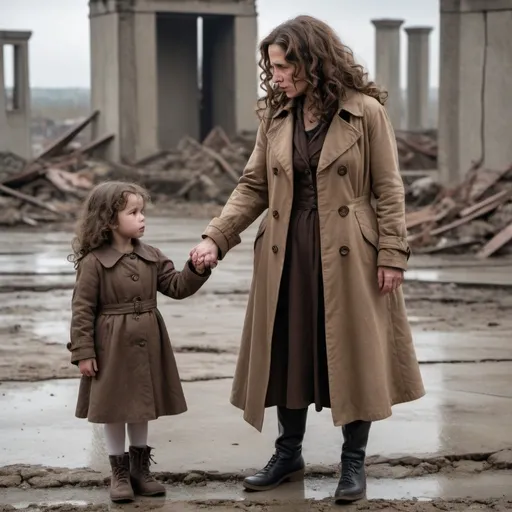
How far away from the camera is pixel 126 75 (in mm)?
27516

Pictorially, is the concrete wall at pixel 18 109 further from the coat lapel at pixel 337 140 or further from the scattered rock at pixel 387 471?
the coat lapel at pixel 337 140

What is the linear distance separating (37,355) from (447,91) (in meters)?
12.9

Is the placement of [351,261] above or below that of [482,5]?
below

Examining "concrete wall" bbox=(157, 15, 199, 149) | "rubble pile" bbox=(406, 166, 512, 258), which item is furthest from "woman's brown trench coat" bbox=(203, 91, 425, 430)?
"concrete wall" bbox=(157, 15, 199, 149)

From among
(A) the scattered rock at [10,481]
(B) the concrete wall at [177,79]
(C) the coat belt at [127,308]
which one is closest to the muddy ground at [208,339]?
(A) the scattered rock at [10,481]

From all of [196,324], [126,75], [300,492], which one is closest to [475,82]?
[126,75]

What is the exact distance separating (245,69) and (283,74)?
23.4 meters

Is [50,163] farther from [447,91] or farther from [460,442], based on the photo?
[460,442]

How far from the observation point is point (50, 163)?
26875 millimetres

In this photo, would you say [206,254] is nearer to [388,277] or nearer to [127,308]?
[127,308]

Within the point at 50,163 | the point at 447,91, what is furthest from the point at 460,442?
the point at 50,163

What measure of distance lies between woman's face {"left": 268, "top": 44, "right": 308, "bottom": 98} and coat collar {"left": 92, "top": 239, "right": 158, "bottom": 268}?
0.88 metres

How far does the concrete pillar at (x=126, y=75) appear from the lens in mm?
27203

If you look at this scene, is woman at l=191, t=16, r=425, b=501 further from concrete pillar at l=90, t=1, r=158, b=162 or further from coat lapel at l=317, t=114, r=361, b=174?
concrete pillar at l=90, t=1, r=158, b=162
